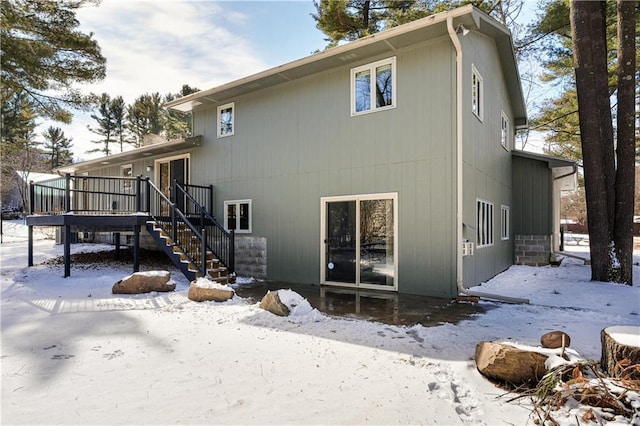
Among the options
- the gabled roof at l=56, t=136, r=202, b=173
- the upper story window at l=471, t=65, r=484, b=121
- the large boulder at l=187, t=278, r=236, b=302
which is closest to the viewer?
the large boulder at l=187, t=278, r=236, b=302

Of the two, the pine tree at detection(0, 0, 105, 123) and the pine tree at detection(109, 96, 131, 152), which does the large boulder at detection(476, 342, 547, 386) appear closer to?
the pine tree at detection(0, 0, 105, 123)

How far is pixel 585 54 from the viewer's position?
24.7 feet

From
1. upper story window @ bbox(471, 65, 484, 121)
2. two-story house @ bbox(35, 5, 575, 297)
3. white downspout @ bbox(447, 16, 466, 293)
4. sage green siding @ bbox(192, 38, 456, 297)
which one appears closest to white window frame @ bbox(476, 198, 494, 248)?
two-story house @ bbox(35, 5, 575, 297)

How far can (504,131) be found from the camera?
10.9 m

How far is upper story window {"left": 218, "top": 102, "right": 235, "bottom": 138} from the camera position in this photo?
9.99 m

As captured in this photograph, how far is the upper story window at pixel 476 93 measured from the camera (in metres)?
7.36

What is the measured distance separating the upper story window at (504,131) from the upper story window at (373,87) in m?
4.71

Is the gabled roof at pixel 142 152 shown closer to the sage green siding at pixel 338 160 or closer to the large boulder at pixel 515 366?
the sage green siding at pixel 338 160

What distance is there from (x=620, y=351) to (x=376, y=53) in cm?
627

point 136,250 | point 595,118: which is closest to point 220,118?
point 136,250

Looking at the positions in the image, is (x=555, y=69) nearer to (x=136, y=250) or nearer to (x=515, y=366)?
(x=515, y=366)

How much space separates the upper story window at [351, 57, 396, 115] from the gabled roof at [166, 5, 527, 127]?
0.81 feet

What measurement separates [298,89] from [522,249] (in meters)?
8.19

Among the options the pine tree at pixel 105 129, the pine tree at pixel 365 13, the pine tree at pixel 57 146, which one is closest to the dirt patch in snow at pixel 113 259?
the pine tree at pixel 365 13
